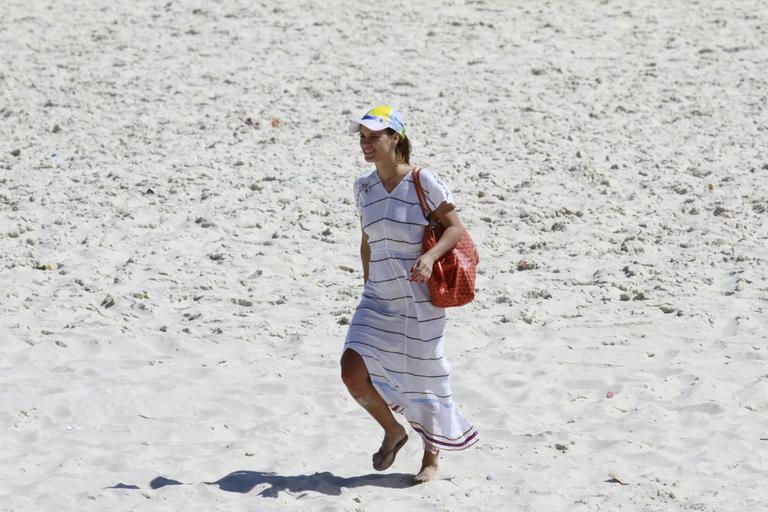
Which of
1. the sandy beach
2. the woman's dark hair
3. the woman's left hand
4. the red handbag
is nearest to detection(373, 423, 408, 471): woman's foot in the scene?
the sandy beach

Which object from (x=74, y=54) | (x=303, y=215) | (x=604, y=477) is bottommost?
(x=604, y=477)

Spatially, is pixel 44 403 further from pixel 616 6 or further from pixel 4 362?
pixel 616 6

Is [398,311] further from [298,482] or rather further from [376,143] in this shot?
[298,482]

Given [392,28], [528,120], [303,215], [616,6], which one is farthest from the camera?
[616,6]

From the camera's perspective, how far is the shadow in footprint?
17.1ft

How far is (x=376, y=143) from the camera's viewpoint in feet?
16.6

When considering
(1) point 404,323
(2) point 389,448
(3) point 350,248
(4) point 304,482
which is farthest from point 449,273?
(3) point 350,248

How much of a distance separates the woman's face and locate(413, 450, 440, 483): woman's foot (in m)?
1.25

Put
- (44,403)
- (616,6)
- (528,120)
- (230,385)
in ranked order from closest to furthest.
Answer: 1. (44,403)
2. (230,385)
3. (528,120)
4. (616,6)

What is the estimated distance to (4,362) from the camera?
6.77 m

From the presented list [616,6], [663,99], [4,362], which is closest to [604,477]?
[4,362]

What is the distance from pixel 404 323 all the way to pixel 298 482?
0.80 meters

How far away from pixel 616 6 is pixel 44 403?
33.8 feet

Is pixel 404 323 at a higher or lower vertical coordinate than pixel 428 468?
higher
